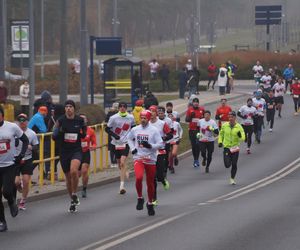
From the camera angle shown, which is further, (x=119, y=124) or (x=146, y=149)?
(x=119, y=124)

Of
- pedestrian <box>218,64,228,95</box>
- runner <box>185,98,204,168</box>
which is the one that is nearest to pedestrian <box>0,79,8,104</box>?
runner <box>185,98,204,168</box>

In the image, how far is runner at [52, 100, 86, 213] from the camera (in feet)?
60.6

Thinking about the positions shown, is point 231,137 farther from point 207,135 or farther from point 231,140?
point 207,135

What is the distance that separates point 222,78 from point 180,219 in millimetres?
38027

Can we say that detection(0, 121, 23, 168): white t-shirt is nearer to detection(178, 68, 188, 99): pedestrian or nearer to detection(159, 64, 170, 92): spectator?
detection(178, 68, 188, 99): pedestrian

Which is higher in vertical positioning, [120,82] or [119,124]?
[120,82]

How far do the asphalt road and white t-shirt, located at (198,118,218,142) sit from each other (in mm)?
1275

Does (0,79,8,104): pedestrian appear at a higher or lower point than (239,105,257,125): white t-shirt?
higher

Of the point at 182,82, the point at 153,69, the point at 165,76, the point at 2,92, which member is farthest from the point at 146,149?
the point at 153,69

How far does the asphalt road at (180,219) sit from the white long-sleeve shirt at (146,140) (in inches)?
37.7

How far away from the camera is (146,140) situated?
1802 centimetres

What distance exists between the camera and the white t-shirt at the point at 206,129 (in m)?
27.5

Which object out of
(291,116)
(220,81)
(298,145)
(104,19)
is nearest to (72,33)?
(104,19)

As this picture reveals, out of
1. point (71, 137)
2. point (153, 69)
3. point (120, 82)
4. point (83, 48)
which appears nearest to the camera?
point (71, 137)
